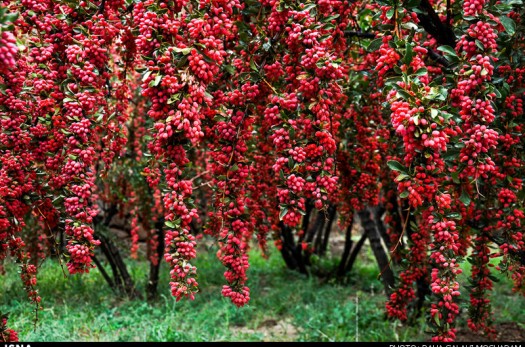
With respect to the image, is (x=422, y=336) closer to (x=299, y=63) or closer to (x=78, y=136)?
(x=299, y=63)

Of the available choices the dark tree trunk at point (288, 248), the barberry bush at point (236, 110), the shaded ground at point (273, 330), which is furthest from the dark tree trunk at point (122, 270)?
the barberry bush at point (236, 110)

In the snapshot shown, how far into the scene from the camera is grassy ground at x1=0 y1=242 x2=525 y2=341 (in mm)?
4090

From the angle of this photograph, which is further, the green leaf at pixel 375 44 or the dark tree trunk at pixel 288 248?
the dark tree trunk at pixel 288 248

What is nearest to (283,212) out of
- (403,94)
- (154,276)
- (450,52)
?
(403,94)

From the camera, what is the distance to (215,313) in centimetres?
485

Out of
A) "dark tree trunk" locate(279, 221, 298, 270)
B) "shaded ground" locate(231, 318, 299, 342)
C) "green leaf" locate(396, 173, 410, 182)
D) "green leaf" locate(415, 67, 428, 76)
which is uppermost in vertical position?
"green leaf" locate(415, 67, 428, 76)

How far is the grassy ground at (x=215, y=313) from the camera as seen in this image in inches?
161

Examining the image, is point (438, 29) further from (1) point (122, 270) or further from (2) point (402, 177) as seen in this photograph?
(1) point (122, 270)

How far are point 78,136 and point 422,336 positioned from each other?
3.49m

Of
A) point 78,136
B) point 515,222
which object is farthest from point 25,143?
point 515,222

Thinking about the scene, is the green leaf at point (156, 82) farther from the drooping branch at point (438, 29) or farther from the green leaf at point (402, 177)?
the drooping branch at point (438, 29)

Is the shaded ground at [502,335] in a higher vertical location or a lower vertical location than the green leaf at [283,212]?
lower

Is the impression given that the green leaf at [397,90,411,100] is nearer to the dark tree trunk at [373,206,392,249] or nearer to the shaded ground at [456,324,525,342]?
the shaded ground at [456,324,525,342]

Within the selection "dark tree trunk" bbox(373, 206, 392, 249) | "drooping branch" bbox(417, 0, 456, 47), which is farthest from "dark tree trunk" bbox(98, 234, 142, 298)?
"drooping branch" bbox(417, 0, 456, 47)
